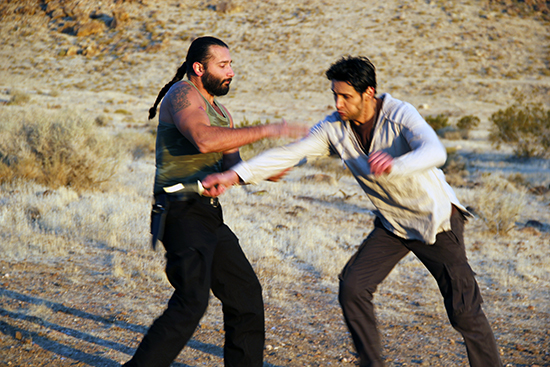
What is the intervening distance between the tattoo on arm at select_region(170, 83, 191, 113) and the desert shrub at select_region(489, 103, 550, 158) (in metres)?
14.1

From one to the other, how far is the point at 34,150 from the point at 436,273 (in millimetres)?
8303

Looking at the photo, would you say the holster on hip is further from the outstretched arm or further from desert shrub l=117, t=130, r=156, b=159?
desert shrub l=117, t=130, r=156, b=159

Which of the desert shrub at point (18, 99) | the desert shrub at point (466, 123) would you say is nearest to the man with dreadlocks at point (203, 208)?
the desert shrub at point (466, 123)

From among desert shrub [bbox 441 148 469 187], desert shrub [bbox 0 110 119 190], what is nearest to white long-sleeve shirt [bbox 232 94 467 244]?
desert shrub [bbox 0 110 119 190]

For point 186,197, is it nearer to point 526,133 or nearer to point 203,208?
point 203,208

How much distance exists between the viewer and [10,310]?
160 inches

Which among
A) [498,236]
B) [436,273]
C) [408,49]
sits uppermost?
[408,49]

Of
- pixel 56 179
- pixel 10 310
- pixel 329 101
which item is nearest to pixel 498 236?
pixel 10 310

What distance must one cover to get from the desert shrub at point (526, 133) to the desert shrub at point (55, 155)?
11.7 m

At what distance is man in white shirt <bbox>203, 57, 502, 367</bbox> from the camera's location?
101 inches

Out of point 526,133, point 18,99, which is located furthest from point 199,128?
point 18,99

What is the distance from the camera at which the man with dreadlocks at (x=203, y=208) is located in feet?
8.21

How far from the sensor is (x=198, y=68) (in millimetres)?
2863

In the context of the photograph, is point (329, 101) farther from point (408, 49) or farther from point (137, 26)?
point (137, 26)
